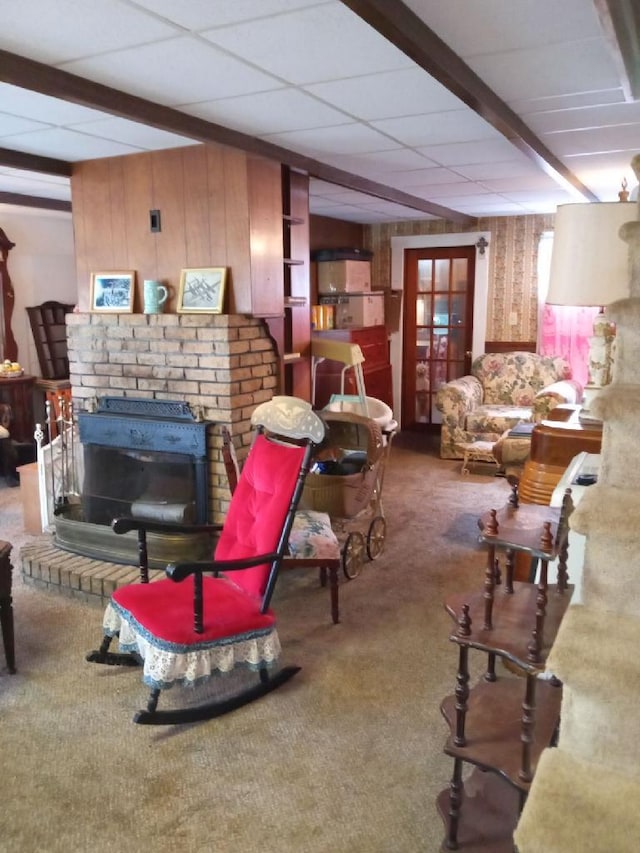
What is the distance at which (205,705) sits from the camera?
2.58 m

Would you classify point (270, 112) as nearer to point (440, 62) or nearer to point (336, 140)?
point (336, 140)

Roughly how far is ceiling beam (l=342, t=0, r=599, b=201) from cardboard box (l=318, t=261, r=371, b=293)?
3.09m

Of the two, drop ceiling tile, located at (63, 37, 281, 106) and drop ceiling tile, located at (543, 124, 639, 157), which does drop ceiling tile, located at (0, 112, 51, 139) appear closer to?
drop ceiling tile, located at (63, 37, 281, 106)

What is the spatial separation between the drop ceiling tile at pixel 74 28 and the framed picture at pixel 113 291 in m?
1.70

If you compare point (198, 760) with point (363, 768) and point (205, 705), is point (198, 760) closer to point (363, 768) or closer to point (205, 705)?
point (205, 705)

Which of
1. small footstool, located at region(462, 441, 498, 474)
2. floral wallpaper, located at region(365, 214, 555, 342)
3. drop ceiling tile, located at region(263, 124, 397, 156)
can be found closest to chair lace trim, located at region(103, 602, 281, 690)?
drop ceiling tile, located at region(263, 124, 397, 156)

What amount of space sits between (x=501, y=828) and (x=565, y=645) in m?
1.00

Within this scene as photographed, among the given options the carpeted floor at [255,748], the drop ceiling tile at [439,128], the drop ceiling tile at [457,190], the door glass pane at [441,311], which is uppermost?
the drop ceiling tile at [457,190]

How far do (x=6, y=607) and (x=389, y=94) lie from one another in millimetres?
2585

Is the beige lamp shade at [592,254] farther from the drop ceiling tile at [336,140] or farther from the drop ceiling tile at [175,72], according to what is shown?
the drop ceiling tile at [175,72]

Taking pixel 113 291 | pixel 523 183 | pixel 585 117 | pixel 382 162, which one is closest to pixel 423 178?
pixel 382 162

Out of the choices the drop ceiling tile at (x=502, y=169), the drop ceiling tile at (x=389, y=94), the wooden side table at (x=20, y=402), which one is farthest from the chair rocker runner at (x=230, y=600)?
the wooden side table at (x=20, y=402)

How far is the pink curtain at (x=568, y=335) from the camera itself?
22.0ft

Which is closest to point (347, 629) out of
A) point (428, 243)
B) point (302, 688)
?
point (302, 688)
